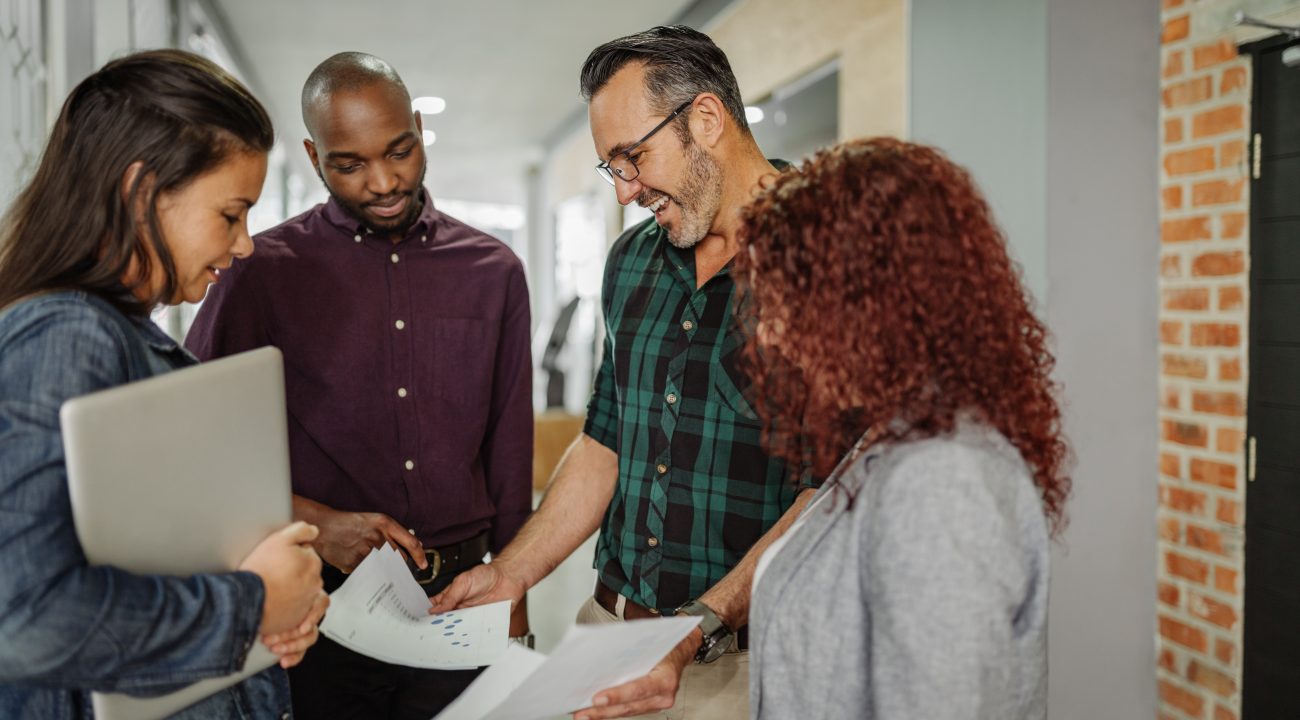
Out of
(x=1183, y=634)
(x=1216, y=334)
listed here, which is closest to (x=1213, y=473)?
(x=1216, y=334)

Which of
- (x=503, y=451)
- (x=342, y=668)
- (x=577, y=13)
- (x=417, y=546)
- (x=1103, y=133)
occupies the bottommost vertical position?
(x=342, y=668)

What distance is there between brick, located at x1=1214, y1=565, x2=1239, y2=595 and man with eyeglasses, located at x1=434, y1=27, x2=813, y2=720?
132cm

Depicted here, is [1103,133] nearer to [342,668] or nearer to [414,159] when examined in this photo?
[414,159]

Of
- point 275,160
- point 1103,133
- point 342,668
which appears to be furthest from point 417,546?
point 275,160

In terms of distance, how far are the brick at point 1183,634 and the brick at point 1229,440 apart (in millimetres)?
475

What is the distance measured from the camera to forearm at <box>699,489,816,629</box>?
1404mm

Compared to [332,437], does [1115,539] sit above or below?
below

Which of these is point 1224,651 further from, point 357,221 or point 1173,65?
point 357,221

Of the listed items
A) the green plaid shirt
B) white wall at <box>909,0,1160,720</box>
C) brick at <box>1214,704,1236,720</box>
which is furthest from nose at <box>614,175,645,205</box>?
brick at <box>1214,704,1236,720</box>

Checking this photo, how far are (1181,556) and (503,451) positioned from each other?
174cm

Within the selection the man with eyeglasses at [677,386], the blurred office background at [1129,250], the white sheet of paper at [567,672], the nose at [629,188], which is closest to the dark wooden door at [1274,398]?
the blurred office background at [1129,250]

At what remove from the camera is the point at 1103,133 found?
2359 millimetres

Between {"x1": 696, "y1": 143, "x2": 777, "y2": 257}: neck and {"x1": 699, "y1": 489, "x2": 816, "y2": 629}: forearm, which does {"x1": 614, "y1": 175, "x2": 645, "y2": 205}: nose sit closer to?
{"x1": 696, "y1": 143, "x2": 777, "y2": 257}: neck

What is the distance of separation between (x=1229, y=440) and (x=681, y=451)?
1.44m
